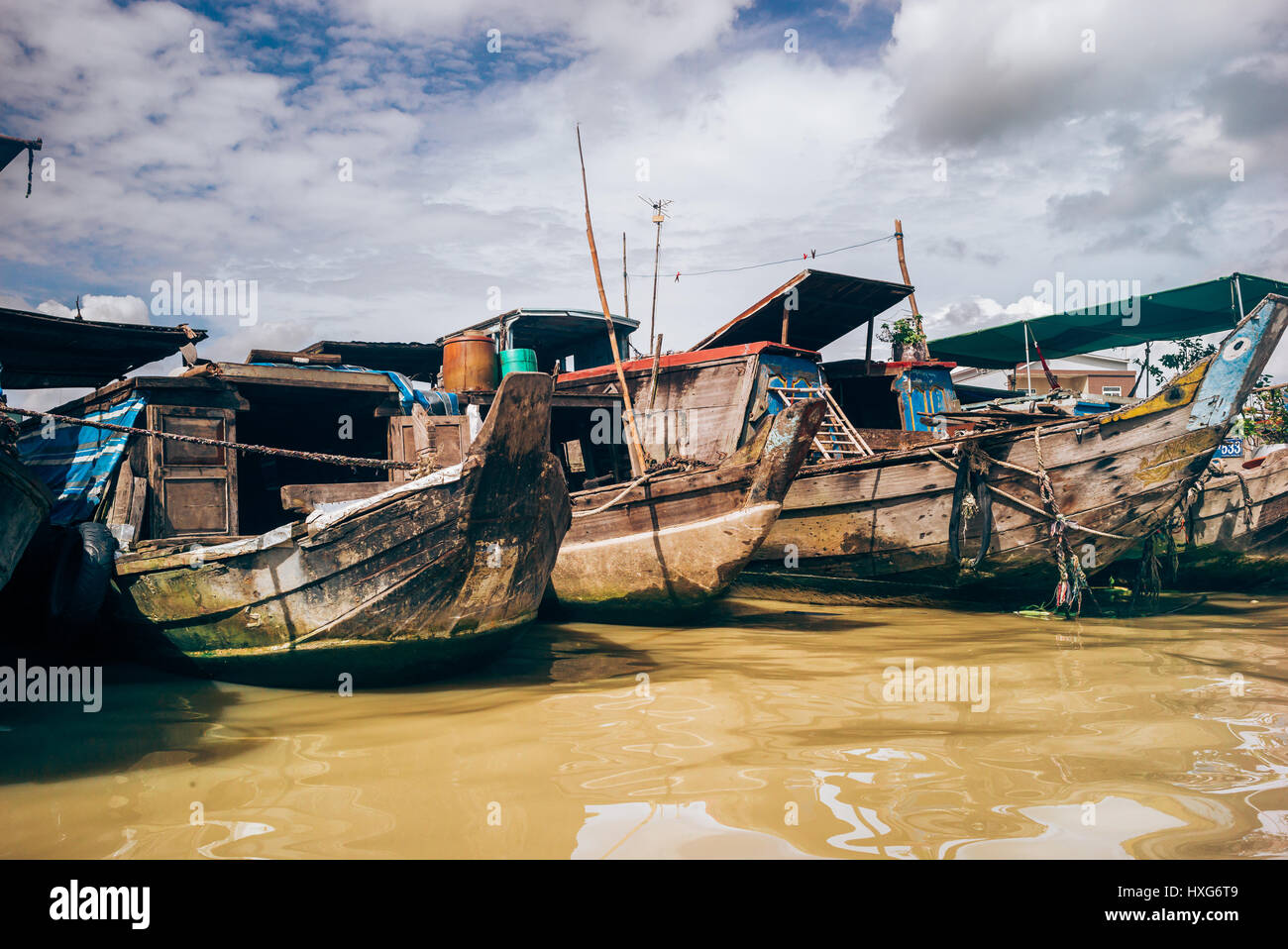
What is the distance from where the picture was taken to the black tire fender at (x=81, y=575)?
5.10 metres

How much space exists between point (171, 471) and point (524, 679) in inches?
148

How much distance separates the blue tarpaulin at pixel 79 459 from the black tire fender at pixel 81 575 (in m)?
0.95

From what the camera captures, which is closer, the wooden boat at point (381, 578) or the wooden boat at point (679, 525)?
the wooden boat at point (381, 578)

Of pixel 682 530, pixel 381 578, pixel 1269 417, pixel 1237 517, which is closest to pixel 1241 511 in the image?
pixel 1237 517

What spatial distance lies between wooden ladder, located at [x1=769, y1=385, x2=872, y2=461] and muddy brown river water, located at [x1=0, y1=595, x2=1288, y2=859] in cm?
371

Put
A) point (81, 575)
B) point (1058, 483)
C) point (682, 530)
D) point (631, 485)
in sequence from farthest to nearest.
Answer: point (1058, 483) → point (631, 485) → point (682, 530) → point (81, 575)

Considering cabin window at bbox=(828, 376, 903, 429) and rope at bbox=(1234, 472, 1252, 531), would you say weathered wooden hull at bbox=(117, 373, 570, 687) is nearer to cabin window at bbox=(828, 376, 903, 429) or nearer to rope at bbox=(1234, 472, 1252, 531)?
cabin window at bbox=(828, 376, 903, 429)

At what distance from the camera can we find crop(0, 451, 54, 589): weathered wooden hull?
438 centimetres

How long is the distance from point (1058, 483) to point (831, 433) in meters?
2.68

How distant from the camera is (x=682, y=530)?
23.9 ft

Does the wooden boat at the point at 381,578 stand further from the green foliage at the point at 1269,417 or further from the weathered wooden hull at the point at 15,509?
the green foliage at the point at 1269,417

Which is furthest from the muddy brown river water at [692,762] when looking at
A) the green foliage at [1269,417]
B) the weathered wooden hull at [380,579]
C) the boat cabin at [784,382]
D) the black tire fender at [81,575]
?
the green foliage at [1269,417]

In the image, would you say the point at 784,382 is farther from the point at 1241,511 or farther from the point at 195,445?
the point at 195,445

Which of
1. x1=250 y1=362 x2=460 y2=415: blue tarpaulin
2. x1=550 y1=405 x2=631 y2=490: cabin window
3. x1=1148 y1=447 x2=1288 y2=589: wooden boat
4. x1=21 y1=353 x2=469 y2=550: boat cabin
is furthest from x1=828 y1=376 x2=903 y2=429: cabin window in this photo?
x1=21 y1=353 x2=469 y2=550: boat cabin
